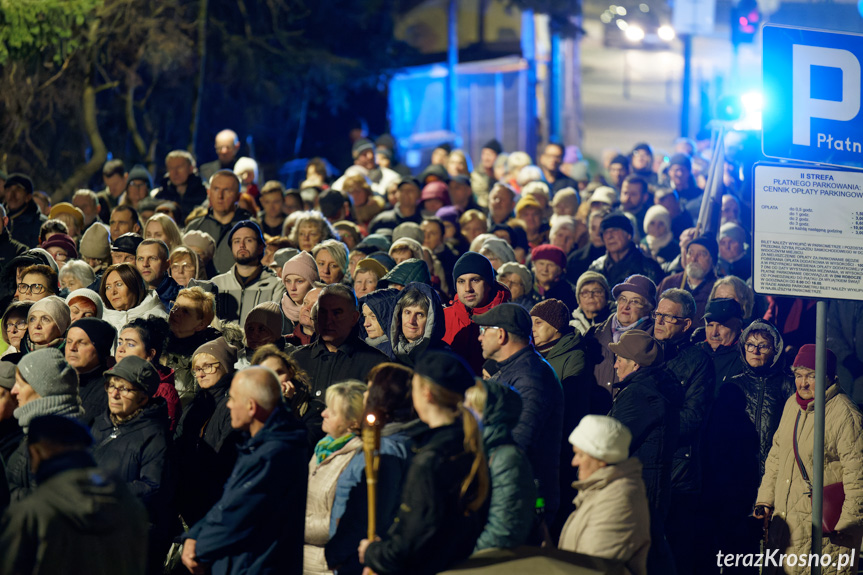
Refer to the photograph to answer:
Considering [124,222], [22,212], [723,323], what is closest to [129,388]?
[723,323]

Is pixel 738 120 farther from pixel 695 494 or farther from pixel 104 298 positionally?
pixel 104 298

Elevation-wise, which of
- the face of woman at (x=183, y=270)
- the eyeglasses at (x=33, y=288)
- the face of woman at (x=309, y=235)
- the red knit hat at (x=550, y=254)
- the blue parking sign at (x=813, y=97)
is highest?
the blue parking sign at (x=813, y=97)

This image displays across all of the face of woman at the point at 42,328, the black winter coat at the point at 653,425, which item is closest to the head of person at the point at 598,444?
the black winter coat at the point at 653,425

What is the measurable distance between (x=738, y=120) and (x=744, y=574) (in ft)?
22.7

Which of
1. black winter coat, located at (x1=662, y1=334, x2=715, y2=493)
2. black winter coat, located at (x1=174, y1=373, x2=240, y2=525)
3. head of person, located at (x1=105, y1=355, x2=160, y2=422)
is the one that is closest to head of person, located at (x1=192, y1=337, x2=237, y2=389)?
black winter coat, located at (x1=174, y1=373, x2=240, y2=525)

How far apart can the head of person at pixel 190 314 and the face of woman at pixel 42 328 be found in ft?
2.61

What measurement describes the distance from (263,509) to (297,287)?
3.59m

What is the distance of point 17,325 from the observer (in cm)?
868

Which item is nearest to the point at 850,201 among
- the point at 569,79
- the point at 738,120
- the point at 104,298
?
the point at 104,298

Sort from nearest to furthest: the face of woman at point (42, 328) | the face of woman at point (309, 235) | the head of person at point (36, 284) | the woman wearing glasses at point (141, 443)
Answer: the woman wearing glasses at point (141, 443)
the face of woman at point (42, 328)
the head of person at point (36, 284)
the face of woman at point (309, 235)

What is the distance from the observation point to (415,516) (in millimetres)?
5207

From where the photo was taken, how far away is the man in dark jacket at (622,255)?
11180 millimetres

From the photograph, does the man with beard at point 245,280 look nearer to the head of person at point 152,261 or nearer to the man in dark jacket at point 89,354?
the head of person at point 152,261

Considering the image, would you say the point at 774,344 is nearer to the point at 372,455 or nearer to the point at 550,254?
the point at 550,254
